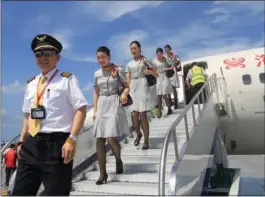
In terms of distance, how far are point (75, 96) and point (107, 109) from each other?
6.66 ft

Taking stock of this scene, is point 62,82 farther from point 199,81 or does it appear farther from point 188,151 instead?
point 199,81

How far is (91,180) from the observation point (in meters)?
4.97

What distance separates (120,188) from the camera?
14.2 feet

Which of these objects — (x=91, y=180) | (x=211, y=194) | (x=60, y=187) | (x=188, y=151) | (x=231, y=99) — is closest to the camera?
(x=60, y=187)

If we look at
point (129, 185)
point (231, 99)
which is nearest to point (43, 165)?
point (129, 185)

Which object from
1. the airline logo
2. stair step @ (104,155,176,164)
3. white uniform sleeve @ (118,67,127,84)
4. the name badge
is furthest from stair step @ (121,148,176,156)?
the airline logo

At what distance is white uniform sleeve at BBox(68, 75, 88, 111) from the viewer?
2.52 meters

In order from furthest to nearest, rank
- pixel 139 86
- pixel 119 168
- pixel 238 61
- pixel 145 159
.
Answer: pixel 238 61 < pixel 139 86 < pixel 145 159 < pixel 119 168

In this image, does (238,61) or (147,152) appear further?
(238,61)

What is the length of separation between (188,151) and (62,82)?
2276 mm

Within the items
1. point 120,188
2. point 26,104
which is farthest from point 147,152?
point 26,104

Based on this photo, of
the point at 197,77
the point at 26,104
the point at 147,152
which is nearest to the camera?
the point at 26,104

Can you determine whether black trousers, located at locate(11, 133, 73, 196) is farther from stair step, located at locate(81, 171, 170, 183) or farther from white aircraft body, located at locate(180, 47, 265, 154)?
white aircraft body, located at locate(180, 47, 265, 154)

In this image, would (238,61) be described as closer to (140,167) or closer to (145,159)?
(145,159)
